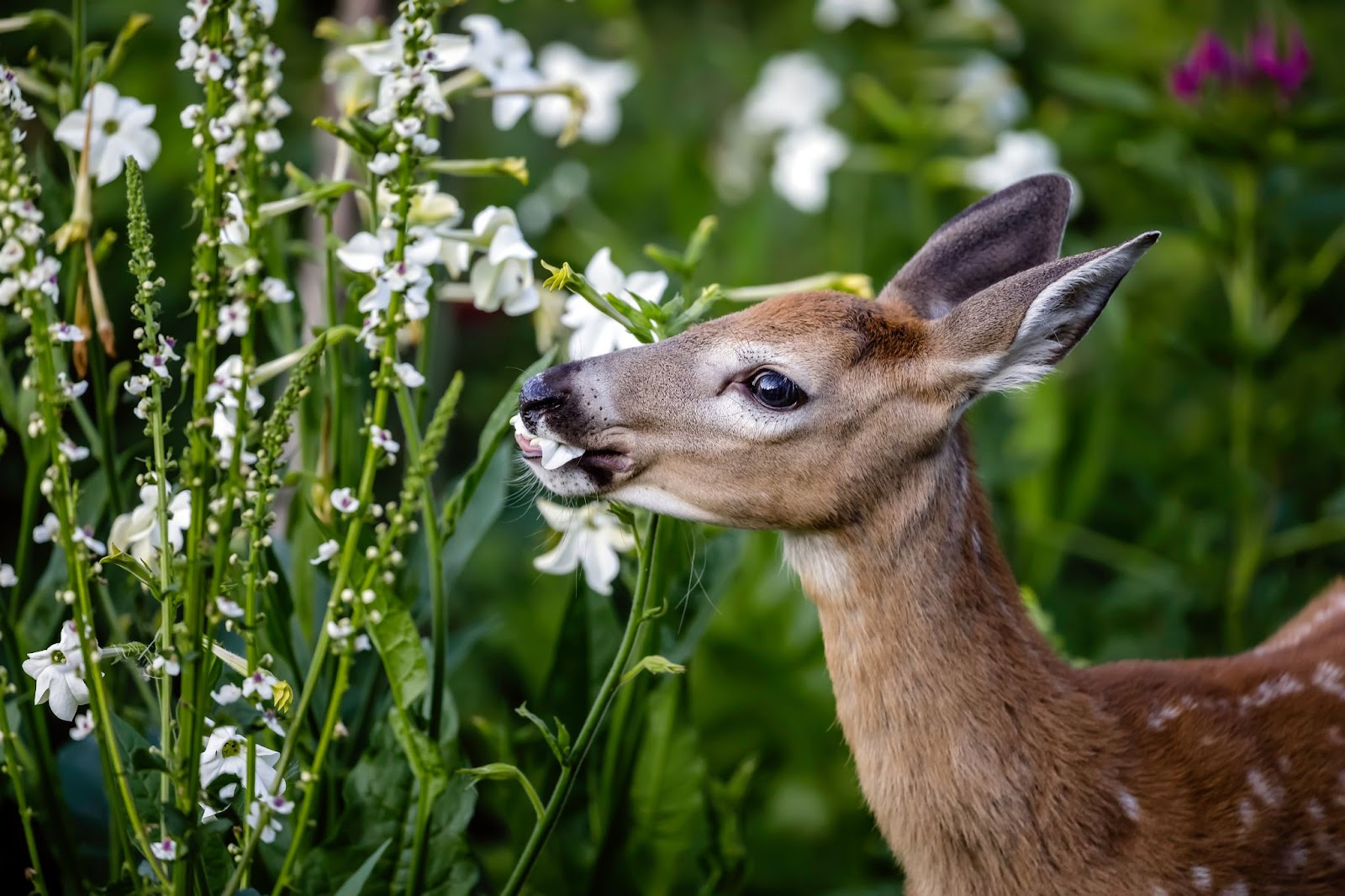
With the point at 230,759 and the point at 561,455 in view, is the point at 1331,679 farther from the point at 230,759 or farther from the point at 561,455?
the point at 230,759

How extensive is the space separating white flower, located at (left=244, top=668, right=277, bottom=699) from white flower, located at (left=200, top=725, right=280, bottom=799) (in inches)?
3.8

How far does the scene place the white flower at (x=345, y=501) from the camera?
1799mm

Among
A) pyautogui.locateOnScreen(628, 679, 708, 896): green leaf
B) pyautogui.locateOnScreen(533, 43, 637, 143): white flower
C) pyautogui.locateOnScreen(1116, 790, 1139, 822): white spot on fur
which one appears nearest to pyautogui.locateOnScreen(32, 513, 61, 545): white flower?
pyautogui.locateOnScreen(628, 679, 708, 896): green leaf

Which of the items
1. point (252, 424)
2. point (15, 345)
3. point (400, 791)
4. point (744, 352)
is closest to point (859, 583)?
point (744, 352)

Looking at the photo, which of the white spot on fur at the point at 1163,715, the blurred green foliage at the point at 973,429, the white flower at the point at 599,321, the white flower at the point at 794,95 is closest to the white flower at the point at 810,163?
the blurred green foliage at the point at 973,429

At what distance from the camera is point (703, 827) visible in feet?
8.88

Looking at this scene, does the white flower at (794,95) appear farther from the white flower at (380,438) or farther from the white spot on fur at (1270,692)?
the white flower at (380,438)

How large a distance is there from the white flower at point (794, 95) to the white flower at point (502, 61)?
275 cm

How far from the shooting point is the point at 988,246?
259 centimetres

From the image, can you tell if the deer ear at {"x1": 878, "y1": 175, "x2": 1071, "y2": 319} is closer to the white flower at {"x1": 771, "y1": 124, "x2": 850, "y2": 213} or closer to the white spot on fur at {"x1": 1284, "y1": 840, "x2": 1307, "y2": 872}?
the white spot on fur at {"x1": 1284, "y1": 840, "x2": 1307, "y2": 872}

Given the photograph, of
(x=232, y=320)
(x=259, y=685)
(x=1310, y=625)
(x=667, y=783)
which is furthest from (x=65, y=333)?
(x=1310, y=625)

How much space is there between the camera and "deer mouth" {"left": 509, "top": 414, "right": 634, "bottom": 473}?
2.10 metres

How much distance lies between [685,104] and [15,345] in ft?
14.4

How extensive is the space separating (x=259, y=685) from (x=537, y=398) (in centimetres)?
57
